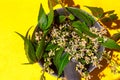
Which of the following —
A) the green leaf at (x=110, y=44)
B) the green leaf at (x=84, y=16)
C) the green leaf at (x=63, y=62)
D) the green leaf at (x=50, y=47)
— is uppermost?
the green leaf at (x=84, y=16)

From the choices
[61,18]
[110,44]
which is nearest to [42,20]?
[61,18]

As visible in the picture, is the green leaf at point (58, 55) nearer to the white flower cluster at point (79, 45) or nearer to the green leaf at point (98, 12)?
the white flower cluster at point (79, 45)

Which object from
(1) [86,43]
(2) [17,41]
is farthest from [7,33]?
(1) [86,43]

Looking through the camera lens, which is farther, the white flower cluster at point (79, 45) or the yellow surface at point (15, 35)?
the yellow surface at point (15, 35)

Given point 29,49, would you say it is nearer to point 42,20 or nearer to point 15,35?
point 42,20

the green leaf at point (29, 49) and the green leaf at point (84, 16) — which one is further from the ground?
the green leaf at point (84, 16)

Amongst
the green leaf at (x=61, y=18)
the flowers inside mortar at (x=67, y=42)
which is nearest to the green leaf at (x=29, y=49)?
the flowers inside mortar at (x=67, y=42)

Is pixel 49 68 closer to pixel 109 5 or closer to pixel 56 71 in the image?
pixel 56 71
